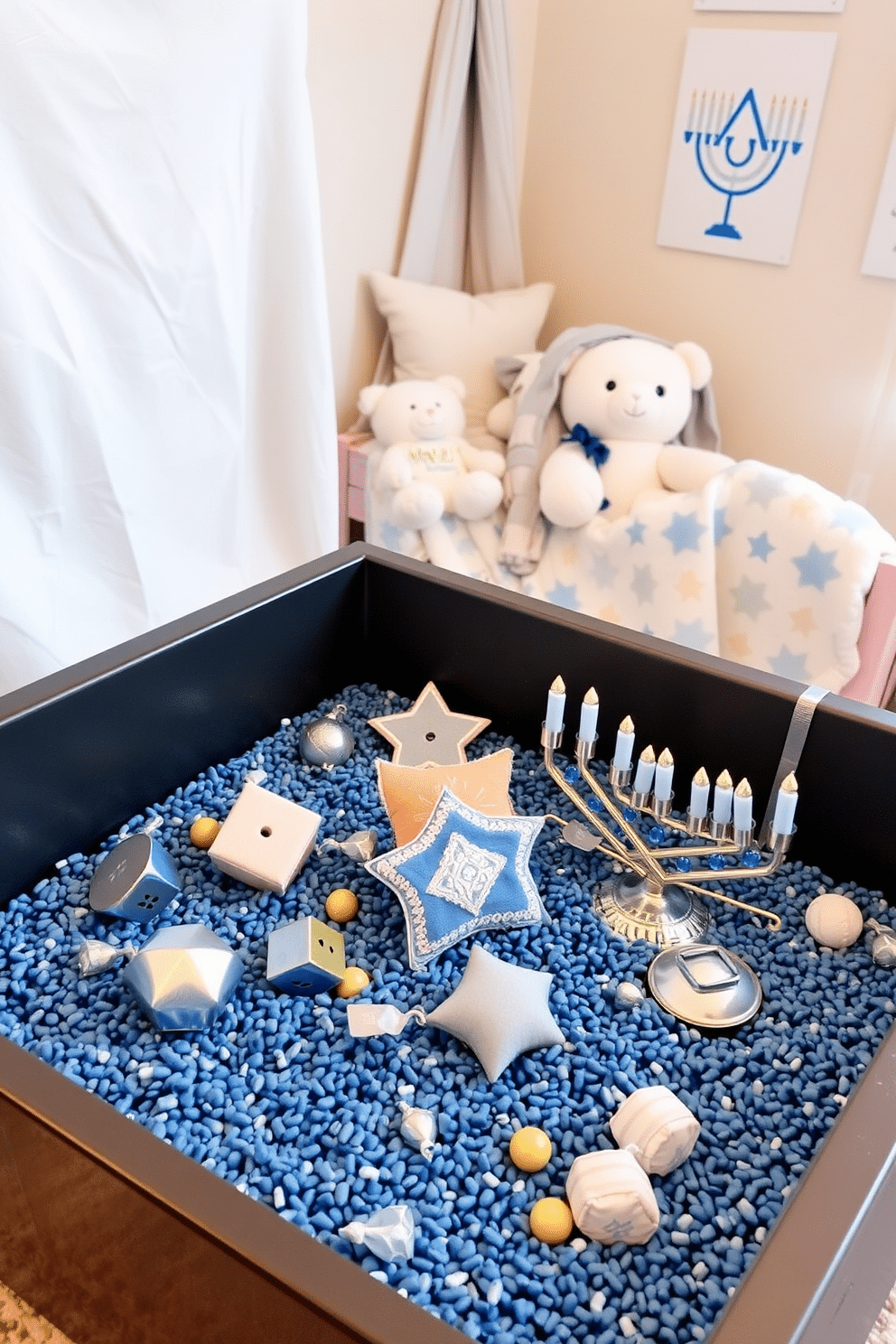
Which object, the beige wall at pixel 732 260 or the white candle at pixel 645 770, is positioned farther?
the beige wall at pixel 732 260

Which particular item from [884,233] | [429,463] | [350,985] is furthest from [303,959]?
[884,233]

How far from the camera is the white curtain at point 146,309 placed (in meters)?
1.26

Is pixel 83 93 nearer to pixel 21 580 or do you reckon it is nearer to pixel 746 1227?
pixel 21 580

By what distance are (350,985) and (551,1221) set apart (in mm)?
281

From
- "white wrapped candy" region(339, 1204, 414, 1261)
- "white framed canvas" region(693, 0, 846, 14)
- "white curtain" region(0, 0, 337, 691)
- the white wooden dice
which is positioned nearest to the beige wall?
"white framed canvas" region(693, 0, 846, 14)

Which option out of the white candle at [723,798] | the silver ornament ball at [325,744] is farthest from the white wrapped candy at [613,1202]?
the silver ornament ball at [325,744]

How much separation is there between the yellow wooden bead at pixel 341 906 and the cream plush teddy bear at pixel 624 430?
0.97 meters

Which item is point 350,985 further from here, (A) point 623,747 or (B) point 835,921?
(B) point 835,921

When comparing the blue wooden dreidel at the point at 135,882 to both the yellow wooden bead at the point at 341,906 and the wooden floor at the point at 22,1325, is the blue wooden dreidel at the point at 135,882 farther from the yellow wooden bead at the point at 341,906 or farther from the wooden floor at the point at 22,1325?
the wooden floor at the point at 22,1325

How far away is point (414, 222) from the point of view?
2.11 m

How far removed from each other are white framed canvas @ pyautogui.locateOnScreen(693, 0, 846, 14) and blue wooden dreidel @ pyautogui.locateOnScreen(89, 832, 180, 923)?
6.28 feet

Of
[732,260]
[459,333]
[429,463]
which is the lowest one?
[429,463]

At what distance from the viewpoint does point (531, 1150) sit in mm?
793

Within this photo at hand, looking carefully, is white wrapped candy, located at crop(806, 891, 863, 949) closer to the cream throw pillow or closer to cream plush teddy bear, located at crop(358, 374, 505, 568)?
cream plush teddy bear, located at crop(358, 374, 505, 568)
